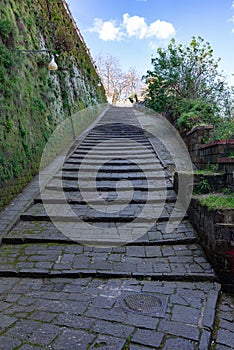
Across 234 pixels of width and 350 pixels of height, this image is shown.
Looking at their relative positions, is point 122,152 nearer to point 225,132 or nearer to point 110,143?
point 110,143

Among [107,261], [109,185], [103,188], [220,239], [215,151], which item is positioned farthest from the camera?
[109,185]

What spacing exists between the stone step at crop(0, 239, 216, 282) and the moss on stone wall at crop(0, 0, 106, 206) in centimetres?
130

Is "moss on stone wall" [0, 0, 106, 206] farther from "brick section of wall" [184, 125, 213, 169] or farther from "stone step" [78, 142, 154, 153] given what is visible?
"brick section of wall" [184, 125, 213, 169]

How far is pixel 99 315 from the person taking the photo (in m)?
2.22

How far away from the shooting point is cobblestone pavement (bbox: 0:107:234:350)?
6.58ft

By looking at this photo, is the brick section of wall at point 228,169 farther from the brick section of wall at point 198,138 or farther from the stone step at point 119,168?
the stone step at point 119,168

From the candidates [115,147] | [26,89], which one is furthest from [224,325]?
[115,147]

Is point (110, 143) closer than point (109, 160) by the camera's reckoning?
No

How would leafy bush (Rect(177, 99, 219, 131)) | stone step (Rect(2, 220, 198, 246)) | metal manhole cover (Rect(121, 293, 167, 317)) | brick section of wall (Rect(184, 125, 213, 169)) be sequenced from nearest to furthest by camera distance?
1. metal manhole cover (Rect(121, 293, 167, 317))
2. stone step (Rect(2, 220, 198, 246))
3. brick section of wall (Rect(184, 125, 213, 169))
4. leafy bush (Rect(177, 99, 219, 131))

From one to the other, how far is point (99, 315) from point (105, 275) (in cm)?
64

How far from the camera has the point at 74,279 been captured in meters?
2.83

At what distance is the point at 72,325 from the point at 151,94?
24.7ft

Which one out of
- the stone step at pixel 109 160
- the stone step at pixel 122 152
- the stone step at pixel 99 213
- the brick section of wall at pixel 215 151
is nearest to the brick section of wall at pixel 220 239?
the stone step at pixel 99 213

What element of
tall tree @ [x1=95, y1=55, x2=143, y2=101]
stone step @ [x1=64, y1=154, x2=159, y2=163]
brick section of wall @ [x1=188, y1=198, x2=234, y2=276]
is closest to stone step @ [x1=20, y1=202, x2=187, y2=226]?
brick section of wall @ [x1=188, y1=198, x2=234, y2=276]
